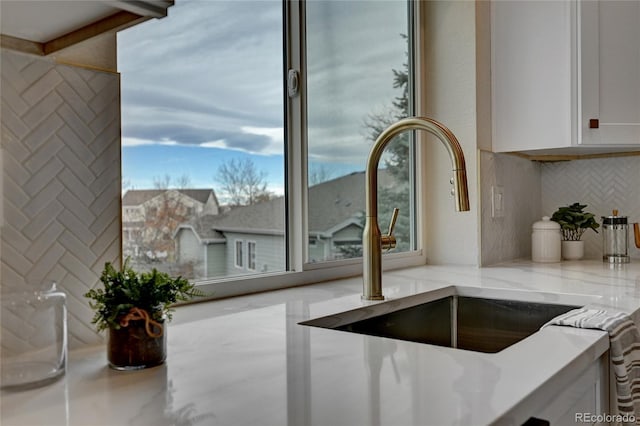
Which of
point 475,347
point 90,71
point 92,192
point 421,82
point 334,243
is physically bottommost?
point 475,347

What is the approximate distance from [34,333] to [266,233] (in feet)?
2.87

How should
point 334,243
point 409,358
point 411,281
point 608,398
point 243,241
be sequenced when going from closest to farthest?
point 409,358, point 608,398, point 243,241, point 411,281, point 334,243

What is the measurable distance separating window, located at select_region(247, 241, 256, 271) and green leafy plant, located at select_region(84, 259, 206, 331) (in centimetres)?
68

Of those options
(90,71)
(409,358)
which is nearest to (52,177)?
(90,71)

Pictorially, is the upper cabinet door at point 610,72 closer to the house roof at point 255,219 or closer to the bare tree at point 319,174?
the bare tree at point 319,174

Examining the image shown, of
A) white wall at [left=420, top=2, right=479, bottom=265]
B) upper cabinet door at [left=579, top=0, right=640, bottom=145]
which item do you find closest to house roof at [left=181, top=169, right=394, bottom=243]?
white wall at [left=420, top=2, right=479, bottom=265]

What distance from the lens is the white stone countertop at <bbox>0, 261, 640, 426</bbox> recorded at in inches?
27.1

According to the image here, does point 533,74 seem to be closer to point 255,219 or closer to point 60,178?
point 255,219

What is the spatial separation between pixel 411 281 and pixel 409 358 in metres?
0.89

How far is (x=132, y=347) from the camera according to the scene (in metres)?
0.87

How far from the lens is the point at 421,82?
236 cm

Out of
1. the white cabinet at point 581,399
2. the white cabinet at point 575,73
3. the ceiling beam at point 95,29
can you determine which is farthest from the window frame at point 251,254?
the white cabinet at point 575,73

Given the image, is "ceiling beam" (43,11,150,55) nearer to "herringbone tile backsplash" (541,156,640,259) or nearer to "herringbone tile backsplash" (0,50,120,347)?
"herringbone tile backsplash" (0,50,120,347)

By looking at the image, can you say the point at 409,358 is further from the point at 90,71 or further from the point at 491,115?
the point at 491,115
